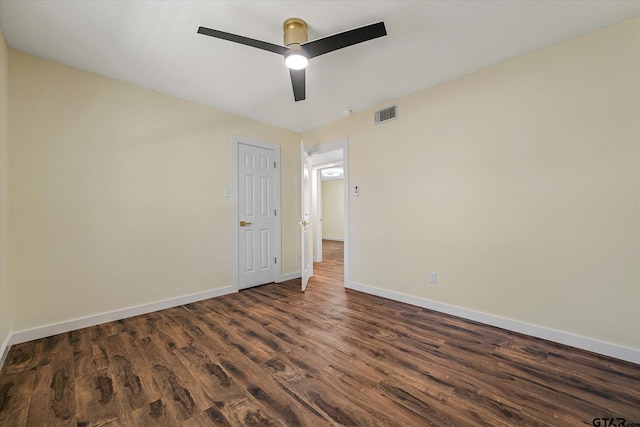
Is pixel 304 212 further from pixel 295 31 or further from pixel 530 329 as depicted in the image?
pixel 530 329

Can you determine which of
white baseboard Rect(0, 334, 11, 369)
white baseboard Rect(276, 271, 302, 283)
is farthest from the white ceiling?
white baseboard Rect(276, 271, 302, 283)

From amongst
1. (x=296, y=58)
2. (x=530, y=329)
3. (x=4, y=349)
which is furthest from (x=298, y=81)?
(x=4, y=349)

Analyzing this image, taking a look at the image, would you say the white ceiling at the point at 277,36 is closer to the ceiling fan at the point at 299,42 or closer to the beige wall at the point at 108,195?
the ceiling fan at the point at 299,42

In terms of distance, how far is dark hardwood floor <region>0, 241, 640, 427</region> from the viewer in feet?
4.76

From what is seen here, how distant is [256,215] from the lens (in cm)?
402

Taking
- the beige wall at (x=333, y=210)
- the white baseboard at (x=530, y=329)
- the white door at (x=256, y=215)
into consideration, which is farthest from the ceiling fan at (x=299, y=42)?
the beige wall at (x=333, y=210)

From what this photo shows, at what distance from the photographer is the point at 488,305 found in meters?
2.60

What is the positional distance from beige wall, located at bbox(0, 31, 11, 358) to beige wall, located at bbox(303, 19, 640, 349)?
3.74 meters

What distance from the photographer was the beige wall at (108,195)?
2.34 meters

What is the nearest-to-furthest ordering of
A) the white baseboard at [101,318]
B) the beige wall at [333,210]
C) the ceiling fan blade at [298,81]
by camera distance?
1. the ceiling fan blade at [298,81]
2. the white baseboard at [101,318]
3. the beige wall at [333,210]

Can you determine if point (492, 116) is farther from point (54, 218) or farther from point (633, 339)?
point (54, 218)

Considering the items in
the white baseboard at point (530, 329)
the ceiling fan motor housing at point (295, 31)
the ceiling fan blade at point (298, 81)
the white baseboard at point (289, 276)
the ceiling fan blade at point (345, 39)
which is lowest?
the white baseboard at point (289, 276)

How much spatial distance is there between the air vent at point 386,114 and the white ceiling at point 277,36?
13.5 inches

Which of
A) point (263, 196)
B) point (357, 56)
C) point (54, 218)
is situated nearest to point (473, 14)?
point (357, 56)
